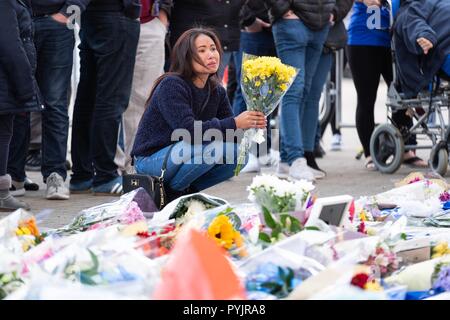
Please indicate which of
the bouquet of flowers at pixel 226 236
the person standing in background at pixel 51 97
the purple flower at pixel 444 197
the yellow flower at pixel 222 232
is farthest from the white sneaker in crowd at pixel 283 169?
the yellow flower at pixel 222 232

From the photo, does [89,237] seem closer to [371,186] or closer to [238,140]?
[238,140]

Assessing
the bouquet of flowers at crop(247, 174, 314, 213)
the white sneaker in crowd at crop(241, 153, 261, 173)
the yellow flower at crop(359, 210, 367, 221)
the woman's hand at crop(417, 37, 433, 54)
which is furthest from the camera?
the white sneaker in crowd at crop(241, 153, 261, 173)

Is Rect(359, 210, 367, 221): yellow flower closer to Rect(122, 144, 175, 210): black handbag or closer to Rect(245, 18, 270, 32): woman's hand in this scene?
Rect(122, 144, 175, 210): black handbag

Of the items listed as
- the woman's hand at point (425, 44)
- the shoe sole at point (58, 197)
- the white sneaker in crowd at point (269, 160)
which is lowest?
the white sneaker in crowd at point (269, 160)

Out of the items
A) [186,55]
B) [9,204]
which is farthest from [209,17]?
[9,204]

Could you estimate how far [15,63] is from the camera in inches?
247

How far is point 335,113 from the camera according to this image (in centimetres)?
1140

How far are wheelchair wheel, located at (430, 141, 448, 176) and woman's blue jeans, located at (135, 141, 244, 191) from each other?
2889 millimetres

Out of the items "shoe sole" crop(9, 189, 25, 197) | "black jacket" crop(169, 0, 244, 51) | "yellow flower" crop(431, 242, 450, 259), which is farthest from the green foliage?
"black jacket" crop(169, 0, 244, 51)

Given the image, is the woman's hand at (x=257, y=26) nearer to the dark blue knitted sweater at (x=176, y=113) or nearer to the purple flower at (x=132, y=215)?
the dark blue knitted sweater at (x=176, y=113)

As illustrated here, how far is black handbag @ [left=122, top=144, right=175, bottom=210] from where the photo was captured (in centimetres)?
584

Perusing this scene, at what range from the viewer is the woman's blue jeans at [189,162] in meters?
6.02

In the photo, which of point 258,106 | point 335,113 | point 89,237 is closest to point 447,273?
point 89,237

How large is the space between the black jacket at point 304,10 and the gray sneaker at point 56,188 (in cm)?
221
